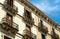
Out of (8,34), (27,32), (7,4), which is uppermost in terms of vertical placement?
(7,4)

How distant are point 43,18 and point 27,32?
8298mm

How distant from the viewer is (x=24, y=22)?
114 feet

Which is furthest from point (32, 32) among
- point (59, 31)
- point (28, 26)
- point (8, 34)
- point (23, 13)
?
point (59, 31)

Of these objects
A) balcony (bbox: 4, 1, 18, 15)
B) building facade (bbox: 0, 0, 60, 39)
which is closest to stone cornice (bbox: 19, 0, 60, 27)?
building facade (bbox: 0, 0, 60, 39)

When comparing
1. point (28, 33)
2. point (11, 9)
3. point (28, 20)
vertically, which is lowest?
point (28, 33)

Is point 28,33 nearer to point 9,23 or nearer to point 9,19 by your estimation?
point 9,19

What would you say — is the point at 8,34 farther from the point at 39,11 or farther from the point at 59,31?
the point at 59,31

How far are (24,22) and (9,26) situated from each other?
17.3 ft

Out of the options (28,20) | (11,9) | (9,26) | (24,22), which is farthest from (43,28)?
(9,26)

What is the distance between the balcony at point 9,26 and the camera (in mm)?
29531

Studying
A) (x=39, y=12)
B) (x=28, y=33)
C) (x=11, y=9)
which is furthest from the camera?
(x=39, y=12)

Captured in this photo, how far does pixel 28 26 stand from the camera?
3562 cm

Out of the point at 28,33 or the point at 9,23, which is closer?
the point at 9,23

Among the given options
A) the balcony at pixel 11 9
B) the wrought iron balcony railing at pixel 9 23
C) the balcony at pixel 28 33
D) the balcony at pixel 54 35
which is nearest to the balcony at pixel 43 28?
the balcony at pixel 54 35
